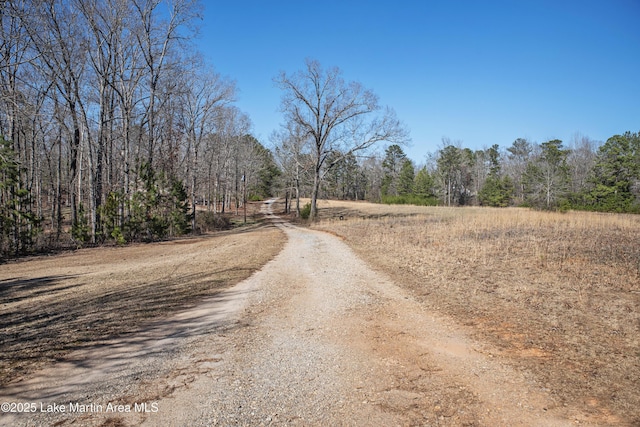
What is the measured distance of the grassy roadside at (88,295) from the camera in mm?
4848

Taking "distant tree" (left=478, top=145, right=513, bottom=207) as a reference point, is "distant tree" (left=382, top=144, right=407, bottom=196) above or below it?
above

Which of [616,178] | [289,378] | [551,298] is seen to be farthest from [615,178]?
[289,378]

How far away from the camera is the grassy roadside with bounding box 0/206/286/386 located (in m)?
4.85

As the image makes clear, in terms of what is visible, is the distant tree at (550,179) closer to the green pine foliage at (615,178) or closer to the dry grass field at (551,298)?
the green pine foliage at (615,178)

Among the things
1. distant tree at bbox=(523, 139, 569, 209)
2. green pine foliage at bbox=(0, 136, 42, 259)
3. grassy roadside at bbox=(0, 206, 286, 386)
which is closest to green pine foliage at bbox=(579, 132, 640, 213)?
distant tree at bbox=(523, 139, 569, 209)

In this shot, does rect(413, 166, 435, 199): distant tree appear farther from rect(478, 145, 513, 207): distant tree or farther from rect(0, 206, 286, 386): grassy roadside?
rect(0, 206, 286, 386): grassy roadside

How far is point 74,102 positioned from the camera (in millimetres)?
19219

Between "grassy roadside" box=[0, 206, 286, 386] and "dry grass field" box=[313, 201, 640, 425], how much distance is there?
4.97 metres

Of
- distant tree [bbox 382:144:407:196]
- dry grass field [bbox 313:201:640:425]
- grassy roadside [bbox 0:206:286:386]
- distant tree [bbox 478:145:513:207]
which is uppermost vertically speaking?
distant tree [bbox 382:144:407:196]

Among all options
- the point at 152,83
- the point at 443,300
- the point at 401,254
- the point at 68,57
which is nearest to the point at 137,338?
the point at 443,300

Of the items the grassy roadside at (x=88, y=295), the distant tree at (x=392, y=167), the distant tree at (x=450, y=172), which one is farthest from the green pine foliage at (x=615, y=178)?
the grassy roadside at (x=88, y=295)

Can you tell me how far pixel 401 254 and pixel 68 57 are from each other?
19529 mm

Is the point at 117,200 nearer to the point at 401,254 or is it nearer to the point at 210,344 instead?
the point at 401,254

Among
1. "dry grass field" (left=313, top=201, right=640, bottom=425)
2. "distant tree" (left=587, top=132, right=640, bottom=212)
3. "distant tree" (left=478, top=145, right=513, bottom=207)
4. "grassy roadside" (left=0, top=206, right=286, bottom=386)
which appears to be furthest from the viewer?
"distant tree" (left=478, top=145, right=513, bottom=207)
